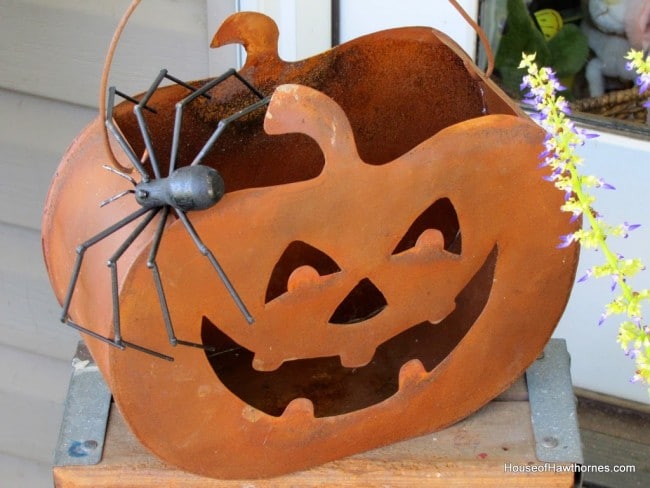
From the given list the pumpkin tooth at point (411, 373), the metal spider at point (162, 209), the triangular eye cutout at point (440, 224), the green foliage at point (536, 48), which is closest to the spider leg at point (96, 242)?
the metal spider at point (162, 209)

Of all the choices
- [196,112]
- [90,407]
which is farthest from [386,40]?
[90,407]

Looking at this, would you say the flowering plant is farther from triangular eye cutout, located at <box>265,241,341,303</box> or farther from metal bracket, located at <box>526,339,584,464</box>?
triangular eye cutout, located at <box>265,241,341,303</box>

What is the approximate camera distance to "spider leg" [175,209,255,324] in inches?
27.4

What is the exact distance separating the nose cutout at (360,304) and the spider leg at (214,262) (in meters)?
0.29

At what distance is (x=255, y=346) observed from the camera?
793 millimetres

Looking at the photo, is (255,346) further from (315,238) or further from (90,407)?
(90,407)

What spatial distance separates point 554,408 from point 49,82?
29.2 inches

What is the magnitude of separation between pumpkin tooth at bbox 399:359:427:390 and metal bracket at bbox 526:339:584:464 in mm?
137

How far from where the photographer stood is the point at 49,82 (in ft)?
4.03

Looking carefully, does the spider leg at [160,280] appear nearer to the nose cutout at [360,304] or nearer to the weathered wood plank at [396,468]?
the weathered wood plank at [396,468]

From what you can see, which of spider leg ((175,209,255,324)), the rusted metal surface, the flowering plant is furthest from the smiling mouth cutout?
the flowering plant

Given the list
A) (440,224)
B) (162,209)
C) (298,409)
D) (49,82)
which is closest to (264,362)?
(298,409)

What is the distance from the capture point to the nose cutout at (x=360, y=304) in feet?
3.34

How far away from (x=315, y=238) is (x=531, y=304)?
0.73ft
